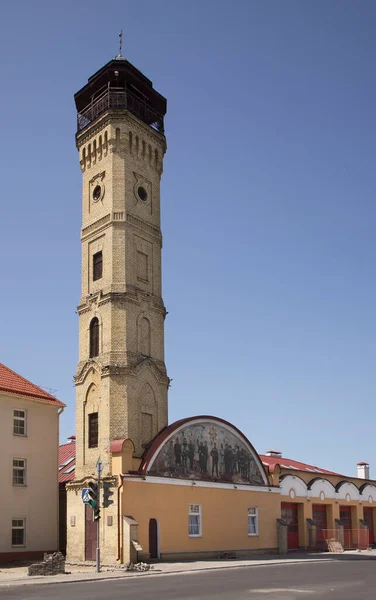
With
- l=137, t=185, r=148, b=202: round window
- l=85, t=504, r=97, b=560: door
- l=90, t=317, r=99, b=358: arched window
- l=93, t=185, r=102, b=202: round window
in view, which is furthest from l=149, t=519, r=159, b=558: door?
l=93, t=185, r=102, b=202: round window

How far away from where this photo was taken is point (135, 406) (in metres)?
33.9

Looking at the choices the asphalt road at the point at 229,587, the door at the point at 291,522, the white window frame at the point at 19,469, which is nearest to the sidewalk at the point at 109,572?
the asphalt road at the point at 229,587

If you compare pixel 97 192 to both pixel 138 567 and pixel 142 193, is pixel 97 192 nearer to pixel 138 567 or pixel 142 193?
pixel 142 193

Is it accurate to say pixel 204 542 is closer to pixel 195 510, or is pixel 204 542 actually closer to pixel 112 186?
pixel 195 510

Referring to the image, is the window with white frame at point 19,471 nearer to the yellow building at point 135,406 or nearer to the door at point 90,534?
the yellow building at point 135,406

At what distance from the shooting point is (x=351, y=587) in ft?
63.4

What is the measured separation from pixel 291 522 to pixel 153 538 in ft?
48.3

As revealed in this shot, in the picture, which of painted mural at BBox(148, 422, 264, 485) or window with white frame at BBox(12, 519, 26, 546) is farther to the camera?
painted mural at BBox(148, 422, 264, 485)

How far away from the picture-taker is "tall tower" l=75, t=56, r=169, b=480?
33.9 meters

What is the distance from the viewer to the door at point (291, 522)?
42875mm

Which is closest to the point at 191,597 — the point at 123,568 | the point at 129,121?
the point at 123,568

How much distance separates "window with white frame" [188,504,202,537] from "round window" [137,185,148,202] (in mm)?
16728

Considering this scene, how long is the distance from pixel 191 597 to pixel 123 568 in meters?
12.5

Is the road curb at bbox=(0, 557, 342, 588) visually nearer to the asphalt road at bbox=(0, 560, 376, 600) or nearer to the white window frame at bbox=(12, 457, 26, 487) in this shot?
the asphalt road at bbox=(0, 560, 376, 600)
